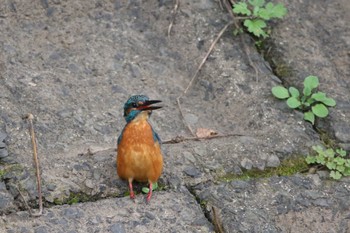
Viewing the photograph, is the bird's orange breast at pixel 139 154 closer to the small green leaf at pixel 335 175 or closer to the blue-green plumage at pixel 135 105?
the blue-green plumage at pixel 135 105

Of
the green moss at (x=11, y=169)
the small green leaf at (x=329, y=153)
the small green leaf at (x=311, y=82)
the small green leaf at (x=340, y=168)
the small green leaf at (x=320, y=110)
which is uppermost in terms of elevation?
the green moss at (x=11, y=169)

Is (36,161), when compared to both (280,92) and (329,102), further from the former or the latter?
(329,102)

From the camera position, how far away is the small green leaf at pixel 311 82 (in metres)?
Result: 5.62

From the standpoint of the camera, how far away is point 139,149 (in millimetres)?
4684

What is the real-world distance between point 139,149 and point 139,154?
0.03 meters

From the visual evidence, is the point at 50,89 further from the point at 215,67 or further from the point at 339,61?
the point at 339,61

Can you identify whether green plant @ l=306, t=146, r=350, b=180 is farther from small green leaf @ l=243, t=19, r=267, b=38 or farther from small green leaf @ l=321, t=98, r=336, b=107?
small green leaf @ l=243, t=19, r=267, b=38

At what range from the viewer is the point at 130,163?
470 centimetres

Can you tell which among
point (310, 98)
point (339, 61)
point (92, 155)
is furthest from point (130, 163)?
point (339, 61)

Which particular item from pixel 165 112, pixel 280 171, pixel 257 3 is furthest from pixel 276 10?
pixel 280 171

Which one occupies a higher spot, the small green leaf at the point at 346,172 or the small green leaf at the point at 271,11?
the small green leaf at the point at 271,11

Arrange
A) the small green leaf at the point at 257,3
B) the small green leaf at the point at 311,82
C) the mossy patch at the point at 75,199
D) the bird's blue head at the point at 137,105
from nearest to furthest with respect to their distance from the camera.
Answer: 1. the mossy patch at the point at 75,199
2. the bird's blue head at the point at 137,105
3. the small green leaf at the point at 311,82
4. the small green leaf at the point at 257,3

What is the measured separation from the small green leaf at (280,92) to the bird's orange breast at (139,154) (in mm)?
1190

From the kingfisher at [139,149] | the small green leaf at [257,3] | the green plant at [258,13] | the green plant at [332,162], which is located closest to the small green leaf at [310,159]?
the green plant at [332,162]
